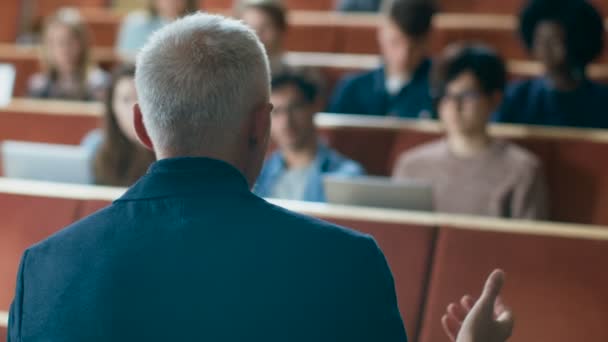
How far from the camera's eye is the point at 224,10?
2.90m

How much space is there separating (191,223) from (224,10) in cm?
241

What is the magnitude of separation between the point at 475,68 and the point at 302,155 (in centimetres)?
30

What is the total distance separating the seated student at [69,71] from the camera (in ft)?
7.06

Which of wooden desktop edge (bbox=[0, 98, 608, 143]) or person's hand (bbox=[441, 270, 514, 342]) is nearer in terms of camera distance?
person's hand (bbox=[441, 270, 514, 342])

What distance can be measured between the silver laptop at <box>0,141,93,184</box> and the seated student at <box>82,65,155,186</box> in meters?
0.15

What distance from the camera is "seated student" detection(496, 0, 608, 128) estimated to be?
1757 millimetres

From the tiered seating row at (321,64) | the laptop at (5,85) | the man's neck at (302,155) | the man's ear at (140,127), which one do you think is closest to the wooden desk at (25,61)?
the tiered seating row at (321,64)

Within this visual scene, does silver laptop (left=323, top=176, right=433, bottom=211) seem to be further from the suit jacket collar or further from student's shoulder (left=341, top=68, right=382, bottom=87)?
student's shoulder (left=341, top=68, right=382, bottom=87)

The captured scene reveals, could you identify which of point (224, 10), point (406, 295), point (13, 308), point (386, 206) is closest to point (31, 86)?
point (224, 10)

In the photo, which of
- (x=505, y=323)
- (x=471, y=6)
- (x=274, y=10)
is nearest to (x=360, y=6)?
(x=471, y=6)

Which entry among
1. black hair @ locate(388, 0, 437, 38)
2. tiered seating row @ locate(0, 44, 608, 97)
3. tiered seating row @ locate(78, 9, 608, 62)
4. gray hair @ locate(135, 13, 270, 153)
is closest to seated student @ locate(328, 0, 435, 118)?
black hair @ locate(388, 0, 437, 38)

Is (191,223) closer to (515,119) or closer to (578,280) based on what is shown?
(578,280)

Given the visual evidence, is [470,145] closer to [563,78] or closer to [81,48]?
[563,78]

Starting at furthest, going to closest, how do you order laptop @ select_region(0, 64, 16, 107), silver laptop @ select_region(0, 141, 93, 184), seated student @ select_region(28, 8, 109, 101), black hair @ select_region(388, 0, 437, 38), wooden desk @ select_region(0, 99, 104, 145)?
seated student @ select_region(28, 8, 109, 101)
laptop @ select_region(0, 64, 16, 107)
black hair @ select_region(388, 0, 437, 38)
wooden desk @ select_region(0, 99, 104, 145)
silver laptop @ select_region(0, 141, 93, 184)
